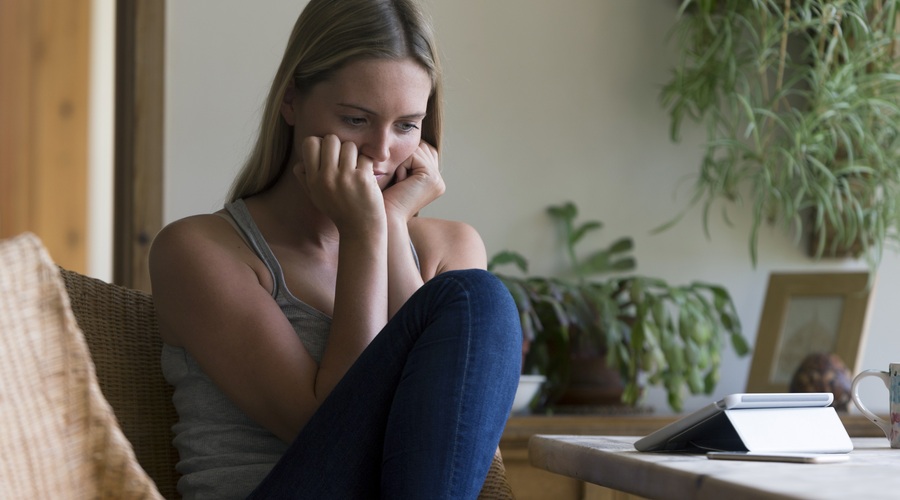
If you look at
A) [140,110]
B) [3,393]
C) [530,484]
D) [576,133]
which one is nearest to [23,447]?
[3,393]

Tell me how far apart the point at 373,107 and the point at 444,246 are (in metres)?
0.24

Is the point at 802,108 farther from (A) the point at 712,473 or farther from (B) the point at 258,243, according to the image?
(A) the point at 712,473

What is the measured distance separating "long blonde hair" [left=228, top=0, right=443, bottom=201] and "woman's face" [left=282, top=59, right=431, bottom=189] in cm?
1

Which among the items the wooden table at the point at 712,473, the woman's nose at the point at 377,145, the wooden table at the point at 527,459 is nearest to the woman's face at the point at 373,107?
the woman's nose at the point at 377,145

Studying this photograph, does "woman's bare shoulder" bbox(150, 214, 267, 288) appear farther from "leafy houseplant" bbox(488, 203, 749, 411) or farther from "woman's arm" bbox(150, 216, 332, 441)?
"leafy houseplant" bbox(488, 203, 749, 411)

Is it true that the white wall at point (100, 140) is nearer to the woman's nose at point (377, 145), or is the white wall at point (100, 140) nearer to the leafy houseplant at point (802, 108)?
the leafy houseplant at point (802, 108)

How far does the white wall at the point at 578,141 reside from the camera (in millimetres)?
2189

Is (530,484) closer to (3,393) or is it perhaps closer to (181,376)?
(181,376)

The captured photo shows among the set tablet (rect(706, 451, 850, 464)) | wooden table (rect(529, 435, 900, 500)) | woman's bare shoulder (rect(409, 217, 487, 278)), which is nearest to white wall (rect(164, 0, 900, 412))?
woman's bare shoulder (rect(409, 217, 487, 278))

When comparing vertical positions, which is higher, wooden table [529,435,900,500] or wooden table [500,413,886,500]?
wooden table [529,435,900,500]

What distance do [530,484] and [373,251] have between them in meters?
0.78

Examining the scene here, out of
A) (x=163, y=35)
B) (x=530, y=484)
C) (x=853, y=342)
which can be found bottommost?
(x=530, y=484)

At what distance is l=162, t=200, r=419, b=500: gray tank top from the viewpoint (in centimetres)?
110

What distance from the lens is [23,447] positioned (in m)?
0.63
